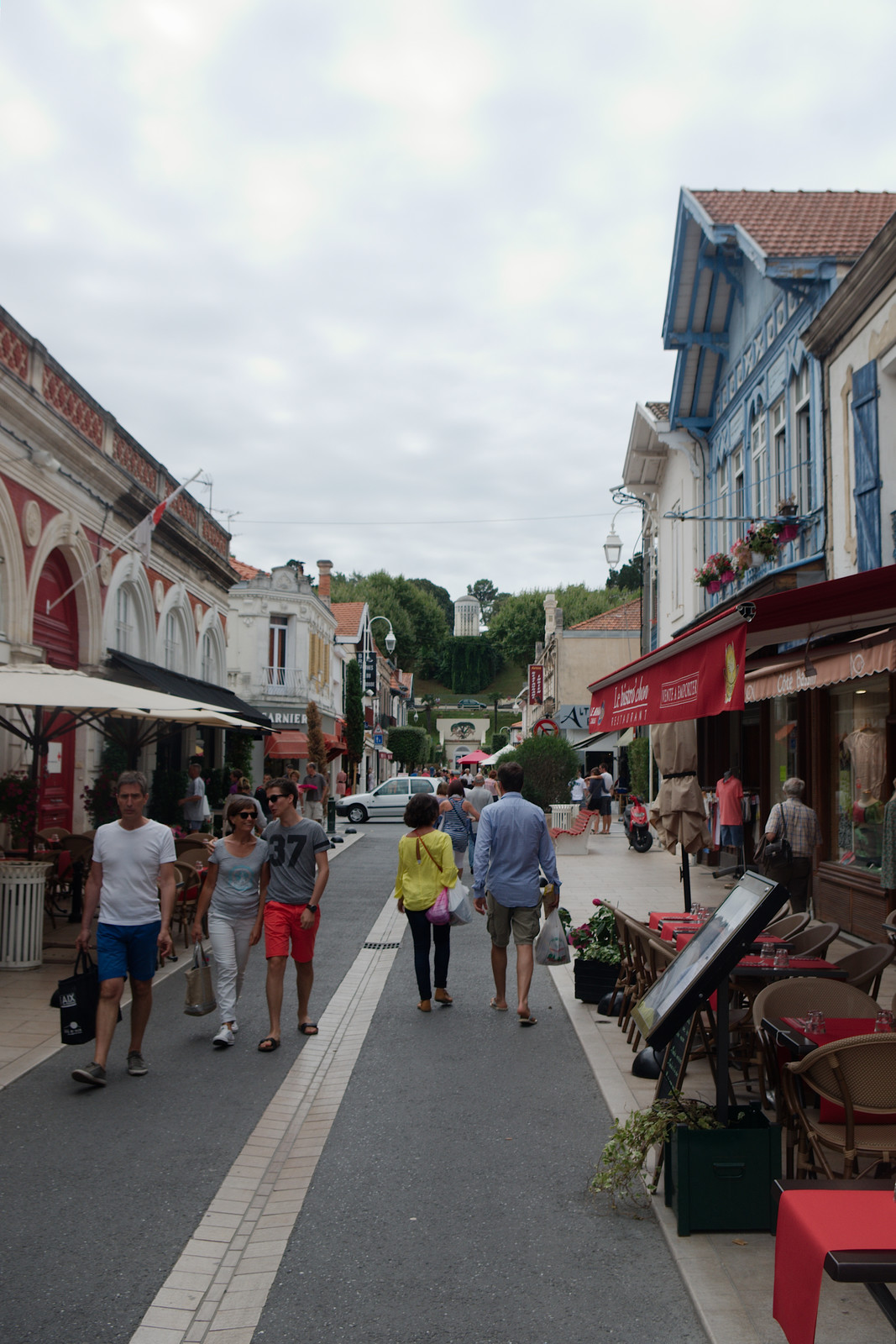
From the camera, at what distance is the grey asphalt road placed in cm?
341

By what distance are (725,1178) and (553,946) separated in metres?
3.53

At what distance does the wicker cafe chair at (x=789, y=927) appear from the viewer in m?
7.25

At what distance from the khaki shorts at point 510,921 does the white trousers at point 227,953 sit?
1.74 metres

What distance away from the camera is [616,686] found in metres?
7.80

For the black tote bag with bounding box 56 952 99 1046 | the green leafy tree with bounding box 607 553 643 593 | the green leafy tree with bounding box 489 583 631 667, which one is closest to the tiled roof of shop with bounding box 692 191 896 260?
the black tote bag with bounding box 56 952 99 1046

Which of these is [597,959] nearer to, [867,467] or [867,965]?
[867,965]

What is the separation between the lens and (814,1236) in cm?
237

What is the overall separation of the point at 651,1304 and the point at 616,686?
4.79m

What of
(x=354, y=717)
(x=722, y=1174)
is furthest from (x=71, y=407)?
(x=354, y=717)

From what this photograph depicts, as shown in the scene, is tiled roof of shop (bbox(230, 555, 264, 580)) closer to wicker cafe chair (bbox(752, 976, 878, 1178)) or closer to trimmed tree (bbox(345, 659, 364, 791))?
trimmed tree (bbox(345, 659, 364, 791))

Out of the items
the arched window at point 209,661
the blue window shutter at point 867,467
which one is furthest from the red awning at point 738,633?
the arched window at point 209,661

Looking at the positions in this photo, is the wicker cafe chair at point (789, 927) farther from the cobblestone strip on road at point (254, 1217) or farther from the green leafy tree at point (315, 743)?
the green leafy tree at point (315, 743)

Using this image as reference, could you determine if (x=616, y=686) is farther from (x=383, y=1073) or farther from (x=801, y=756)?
(x=801, y=756)

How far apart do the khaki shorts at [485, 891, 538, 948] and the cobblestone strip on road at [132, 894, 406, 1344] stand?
1264 mm
